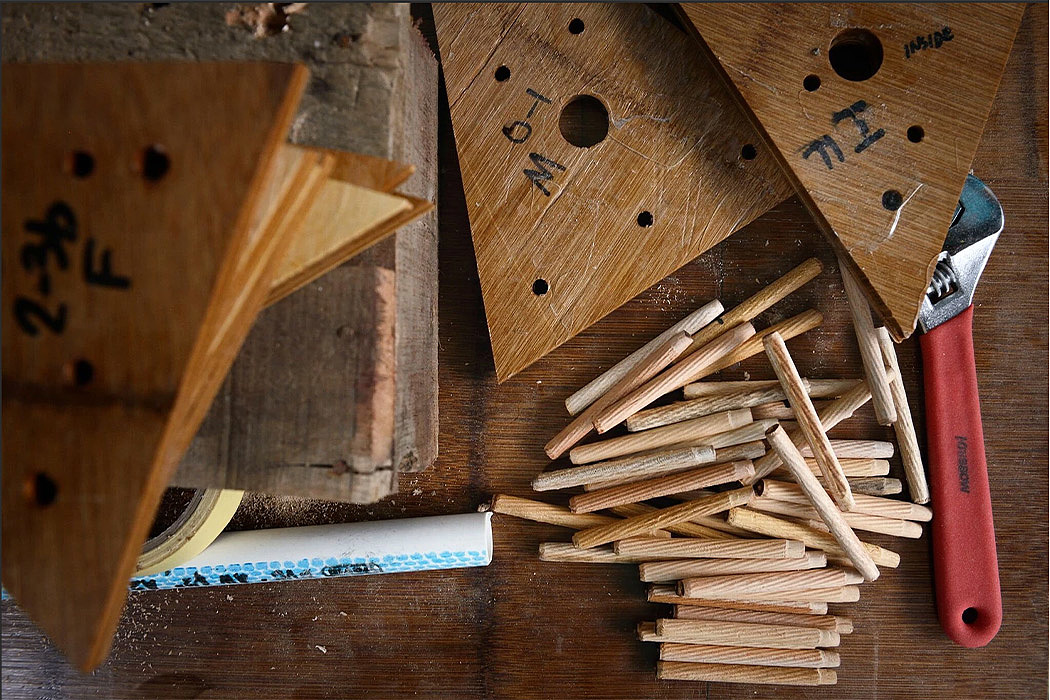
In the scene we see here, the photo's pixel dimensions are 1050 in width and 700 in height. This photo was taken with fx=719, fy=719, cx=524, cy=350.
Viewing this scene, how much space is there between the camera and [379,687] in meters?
1.01

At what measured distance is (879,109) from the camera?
0.88m

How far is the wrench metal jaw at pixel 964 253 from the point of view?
0.94m

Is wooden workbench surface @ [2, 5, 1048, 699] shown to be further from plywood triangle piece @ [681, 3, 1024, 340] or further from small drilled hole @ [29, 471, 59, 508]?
small drilled hole @ [29, 471, 59, 508]

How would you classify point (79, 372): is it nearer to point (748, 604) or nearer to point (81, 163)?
point (81, 163)

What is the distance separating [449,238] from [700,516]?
51 centimetres

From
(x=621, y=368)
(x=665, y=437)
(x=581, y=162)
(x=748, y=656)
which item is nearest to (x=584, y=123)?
(x=581, y=162)

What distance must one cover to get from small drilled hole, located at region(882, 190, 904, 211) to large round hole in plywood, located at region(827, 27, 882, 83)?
0.54ft

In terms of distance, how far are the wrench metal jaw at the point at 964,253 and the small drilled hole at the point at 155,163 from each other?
0.89m

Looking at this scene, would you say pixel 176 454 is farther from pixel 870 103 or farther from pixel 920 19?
pixel 920 19

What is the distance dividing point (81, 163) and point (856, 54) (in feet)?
3.01

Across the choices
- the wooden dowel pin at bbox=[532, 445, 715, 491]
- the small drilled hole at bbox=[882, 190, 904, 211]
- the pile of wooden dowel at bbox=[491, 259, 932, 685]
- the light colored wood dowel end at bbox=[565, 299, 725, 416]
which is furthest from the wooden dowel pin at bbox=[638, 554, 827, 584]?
the small drilled hole at bbox=[882, 190, 904, 211]

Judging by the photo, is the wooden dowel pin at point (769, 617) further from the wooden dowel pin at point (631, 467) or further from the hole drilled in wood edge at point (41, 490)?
the hole drilled in wood edge at point (41, 490)

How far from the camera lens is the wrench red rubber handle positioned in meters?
0.97

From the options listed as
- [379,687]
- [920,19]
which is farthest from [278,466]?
[920,19]
